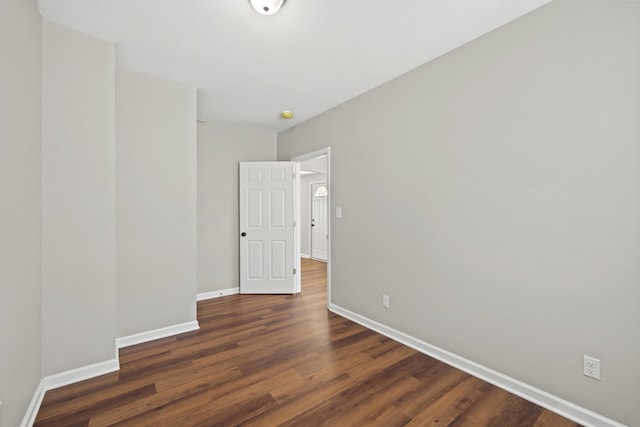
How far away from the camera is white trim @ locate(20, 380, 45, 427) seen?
1593 millimetres

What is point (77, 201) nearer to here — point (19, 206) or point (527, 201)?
point (19, 206)

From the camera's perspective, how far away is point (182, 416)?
170cm

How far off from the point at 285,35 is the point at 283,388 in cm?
259

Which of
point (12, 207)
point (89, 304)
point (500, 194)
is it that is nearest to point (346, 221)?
point (500, 194)

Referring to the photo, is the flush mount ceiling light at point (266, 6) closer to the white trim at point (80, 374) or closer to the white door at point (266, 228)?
the white door at point (266, 228)

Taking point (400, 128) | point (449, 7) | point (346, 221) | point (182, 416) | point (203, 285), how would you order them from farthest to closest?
point (203, 285)
point (346, 221)
point (400, 128)
point (449, 7)
point (182, 416)

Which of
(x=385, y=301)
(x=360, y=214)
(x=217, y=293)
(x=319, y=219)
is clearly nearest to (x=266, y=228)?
(x=217, y=293)

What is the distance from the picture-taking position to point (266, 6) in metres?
1.77

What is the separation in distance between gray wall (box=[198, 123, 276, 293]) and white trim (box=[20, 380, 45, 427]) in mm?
2106

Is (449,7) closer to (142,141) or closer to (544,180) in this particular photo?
(544,180)

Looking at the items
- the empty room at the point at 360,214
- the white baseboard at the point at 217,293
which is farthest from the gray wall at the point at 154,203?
the white baseboard at the point at 217,293

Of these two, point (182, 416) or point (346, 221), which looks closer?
point (182, 416)

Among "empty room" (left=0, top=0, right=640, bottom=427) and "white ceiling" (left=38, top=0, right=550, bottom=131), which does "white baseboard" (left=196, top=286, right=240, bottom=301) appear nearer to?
"empty room" (left=0, top=0, right=640, bottom=427)

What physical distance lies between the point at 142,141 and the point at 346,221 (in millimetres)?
2267
